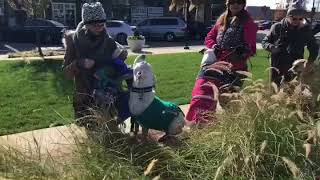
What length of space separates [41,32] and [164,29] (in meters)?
9.68

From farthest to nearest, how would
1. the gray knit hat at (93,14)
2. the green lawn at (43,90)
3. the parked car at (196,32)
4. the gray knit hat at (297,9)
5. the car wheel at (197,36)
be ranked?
the car wheel at (197,36) → the parked car at (196,32) → the green lawn at (43,90) → the gray knit hat at (297,9) → the gray knit hat at (93,14)

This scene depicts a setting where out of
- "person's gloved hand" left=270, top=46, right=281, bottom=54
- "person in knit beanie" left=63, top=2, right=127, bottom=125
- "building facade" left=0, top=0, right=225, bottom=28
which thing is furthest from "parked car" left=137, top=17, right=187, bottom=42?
"person in knit beanie" left=63, top=2, right=127, bottom=125

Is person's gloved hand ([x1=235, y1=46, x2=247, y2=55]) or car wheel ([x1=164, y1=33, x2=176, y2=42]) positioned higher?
person's gloved hand ([x1=235, y1=46, x2=247, y2=55])

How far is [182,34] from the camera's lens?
38188 millimetres

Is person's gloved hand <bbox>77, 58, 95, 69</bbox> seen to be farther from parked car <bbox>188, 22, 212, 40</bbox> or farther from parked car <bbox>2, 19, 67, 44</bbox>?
parked car <bbox>188, 22, 212, 40</bbox>

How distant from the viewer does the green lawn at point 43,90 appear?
25.1ft

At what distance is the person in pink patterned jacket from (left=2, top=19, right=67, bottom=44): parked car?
25746mm

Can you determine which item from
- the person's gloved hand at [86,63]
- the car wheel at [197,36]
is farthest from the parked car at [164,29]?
the person's gloved hand at [86,63]

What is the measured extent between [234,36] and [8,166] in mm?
2756

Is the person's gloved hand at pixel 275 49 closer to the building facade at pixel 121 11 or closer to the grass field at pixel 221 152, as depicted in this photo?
the grass field at pixel 221 152

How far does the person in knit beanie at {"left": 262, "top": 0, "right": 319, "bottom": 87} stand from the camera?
6.72m

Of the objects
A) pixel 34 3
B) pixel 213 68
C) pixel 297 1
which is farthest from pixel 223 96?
pixel 34 3

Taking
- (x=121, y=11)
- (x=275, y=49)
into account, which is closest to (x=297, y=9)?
(x=275, y=49)

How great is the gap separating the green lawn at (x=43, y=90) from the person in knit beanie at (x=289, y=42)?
2682mm
